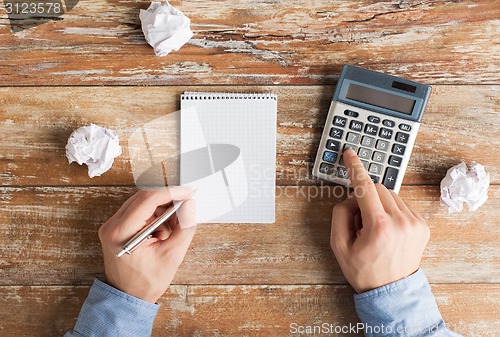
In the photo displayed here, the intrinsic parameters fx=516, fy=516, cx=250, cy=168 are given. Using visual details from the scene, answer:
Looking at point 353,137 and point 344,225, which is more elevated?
point 353,137

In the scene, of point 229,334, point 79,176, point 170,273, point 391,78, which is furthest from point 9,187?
point 391,78

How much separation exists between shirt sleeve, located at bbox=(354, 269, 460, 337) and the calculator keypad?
149mm

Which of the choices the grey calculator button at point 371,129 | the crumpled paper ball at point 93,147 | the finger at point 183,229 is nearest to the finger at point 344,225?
the grey calculator button at point 371,129

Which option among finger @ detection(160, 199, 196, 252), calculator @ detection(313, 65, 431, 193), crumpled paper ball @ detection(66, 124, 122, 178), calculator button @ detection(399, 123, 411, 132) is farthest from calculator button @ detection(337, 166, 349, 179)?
crumpled paper ball @ detection(66, 124, 122, 178)

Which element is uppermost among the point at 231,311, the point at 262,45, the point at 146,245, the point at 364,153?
the point at 262,45

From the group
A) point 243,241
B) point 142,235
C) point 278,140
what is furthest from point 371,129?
point 142,235

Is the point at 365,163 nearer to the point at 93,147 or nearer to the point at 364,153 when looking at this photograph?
the point at 364,153

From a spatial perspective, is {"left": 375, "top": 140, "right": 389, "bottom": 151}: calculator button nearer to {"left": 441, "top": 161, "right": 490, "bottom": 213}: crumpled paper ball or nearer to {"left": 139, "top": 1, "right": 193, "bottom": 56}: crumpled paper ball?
{"left": 441, "top": 161, "right": 490, "bottom": 213}: crumpled paper ball

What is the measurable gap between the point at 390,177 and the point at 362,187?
6cm

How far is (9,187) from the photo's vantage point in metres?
0.80

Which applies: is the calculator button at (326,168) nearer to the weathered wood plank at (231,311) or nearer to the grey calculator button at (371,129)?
the grey calculator button at (371,129)

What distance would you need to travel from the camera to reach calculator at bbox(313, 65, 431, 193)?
757 millimetres

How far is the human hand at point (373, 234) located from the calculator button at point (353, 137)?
0.09ft

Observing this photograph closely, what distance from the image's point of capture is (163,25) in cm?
76
